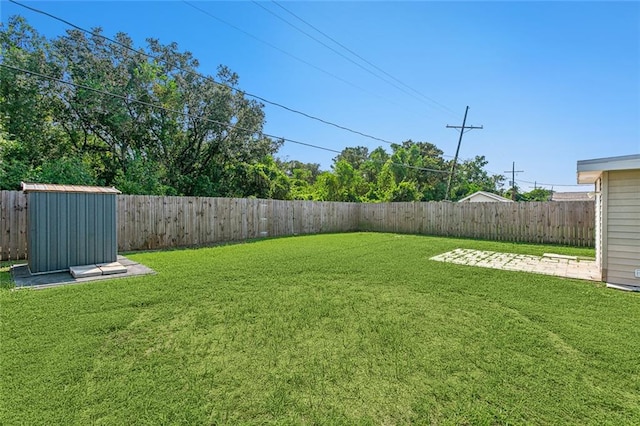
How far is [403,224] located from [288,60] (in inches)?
309

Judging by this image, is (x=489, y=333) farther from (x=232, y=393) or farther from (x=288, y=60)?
(x=288, y=60)

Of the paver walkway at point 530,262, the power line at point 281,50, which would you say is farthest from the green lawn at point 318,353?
the power line at point 281,50

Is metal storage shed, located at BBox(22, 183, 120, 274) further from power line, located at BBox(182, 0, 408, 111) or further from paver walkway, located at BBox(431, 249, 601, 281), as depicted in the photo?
paver walkway, located at BBox(431, 249, 601, 281)

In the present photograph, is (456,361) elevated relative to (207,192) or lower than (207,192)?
lower

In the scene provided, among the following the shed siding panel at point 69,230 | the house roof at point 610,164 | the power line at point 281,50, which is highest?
the power line at point 281,50

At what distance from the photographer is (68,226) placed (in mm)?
4770

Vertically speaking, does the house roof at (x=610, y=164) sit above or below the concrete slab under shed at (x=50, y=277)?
above

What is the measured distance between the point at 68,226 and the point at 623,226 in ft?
28.6

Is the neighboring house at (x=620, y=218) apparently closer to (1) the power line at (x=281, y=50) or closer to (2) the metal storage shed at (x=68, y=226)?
(2) the metal storage shed at (x=68, y=226)

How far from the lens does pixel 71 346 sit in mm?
2346

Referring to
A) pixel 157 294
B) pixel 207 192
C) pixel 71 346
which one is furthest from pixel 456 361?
pixel 207 192

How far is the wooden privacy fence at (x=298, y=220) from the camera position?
7.42 m

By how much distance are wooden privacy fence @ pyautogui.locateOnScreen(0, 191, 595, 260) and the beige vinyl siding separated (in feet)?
17.7

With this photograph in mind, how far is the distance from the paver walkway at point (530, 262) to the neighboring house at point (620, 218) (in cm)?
32
